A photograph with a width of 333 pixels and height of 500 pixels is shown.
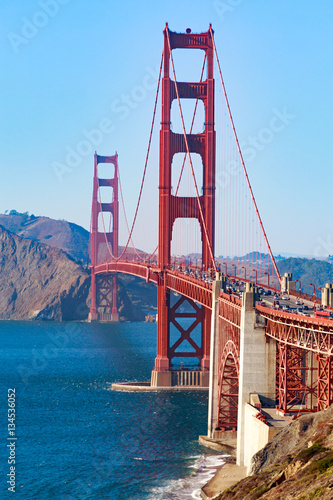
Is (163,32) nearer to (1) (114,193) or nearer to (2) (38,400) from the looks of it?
(2) (38,400)

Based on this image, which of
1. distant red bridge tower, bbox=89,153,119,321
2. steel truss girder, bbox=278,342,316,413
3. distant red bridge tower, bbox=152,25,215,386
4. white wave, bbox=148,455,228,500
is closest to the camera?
white wave, bbox=148,455,228,500

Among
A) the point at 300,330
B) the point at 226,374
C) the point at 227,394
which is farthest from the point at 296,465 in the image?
the point at 226,374

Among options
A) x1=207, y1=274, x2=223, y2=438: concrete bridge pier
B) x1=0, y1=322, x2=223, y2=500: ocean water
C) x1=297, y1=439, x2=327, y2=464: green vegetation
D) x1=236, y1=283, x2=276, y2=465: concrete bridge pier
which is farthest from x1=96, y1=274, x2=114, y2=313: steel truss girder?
x1=297, y1=439, x2=327, y2=464: green vegetation

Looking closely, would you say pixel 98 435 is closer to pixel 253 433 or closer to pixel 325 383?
pixel 253 433

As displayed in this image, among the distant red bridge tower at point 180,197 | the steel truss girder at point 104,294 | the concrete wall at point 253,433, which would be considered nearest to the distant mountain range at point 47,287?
the steel truss girder at point 104,294

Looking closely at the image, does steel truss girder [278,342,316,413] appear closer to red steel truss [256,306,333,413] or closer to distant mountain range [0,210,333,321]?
red steel truss [256,306,333,413]

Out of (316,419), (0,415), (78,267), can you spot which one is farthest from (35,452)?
(78,267)
